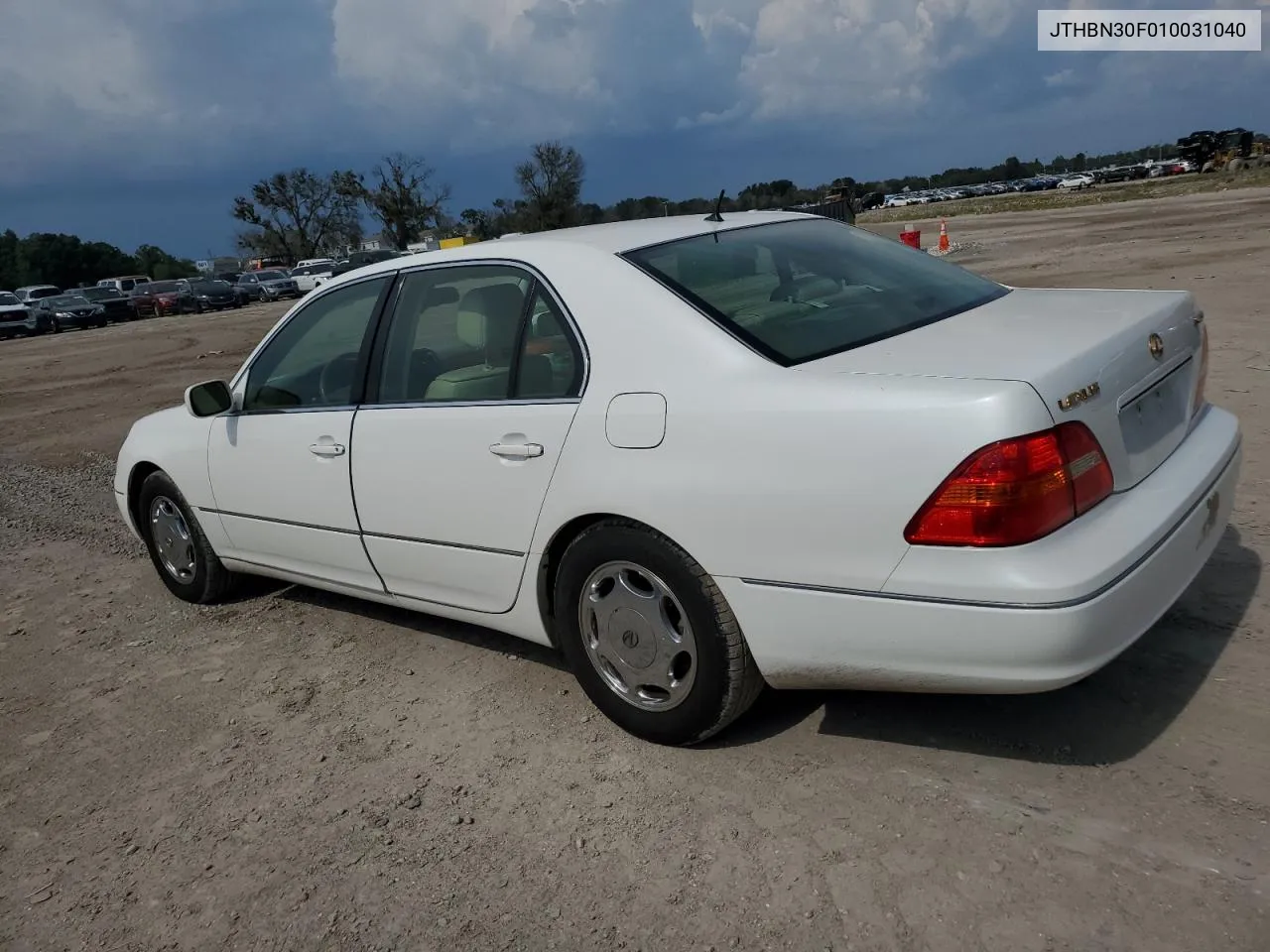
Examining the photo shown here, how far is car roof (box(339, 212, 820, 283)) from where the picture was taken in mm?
3533

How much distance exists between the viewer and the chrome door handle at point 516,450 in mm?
3254

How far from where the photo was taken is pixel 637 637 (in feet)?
10.4

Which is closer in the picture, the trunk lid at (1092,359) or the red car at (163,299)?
the trunk lid at (1092,359)

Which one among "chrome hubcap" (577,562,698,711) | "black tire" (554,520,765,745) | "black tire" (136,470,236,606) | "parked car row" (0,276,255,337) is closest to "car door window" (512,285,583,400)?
"black tire" (554,520,765,745)

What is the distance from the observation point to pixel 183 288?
44375 millimetres

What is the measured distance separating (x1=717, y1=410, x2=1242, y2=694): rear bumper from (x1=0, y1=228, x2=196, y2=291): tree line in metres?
90.0

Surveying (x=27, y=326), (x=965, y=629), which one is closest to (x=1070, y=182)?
(x=27, y=326)

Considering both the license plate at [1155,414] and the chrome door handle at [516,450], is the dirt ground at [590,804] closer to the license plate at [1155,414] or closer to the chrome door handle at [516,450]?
the license plate at [1155,414]

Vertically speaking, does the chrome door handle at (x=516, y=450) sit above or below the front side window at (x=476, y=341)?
below

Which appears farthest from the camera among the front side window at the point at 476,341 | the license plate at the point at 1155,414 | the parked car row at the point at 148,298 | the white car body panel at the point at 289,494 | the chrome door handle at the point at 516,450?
the parked car row at the point at 148,298

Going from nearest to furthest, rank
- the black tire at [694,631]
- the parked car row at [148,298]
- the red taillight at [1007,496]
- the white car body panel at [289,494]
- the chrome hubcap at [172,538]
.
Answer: the red taillight at [1007,496], the black tire at [694,631], the white car body panel at [289,494], the chrome hubcap at [172,538], the parked car row at [148,298]

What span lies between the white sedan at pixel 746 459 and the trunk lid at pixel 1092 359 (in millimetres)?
13

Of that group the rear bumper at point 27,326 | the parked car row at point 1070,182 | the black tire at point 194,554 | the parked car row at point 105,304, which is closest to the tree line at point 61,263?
the parked car row at point 105,304

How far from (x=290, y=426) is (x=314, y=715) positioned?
3.86ft
